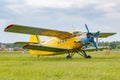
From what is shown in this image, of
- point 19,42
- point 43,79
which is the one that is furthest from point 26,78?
point 19,42

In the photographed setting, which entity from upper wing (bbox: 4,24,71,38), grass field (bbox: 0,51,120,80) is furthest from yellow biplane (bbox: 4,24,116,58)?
grass field (bbox: 0,51,120,80)

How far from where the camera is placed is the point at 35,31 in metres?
26.6

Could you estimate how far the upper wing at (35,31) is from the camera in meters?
24.9

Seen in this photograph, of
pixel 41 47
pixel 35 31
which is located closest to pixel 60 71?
pixel 41 47

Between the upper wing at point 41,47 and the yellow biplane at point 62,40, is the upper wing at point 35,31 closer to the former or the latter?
the yellow biplane at point 62,40

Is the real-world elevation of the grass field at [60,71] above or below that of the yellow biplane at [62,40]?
below

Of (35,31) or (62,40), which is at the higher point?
(35,31)

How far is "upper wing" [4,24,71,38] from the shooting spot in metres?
24.9

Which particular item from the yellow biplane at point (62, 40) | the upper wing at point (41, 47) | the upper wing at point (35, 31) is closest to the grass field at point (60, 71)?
the upper wing at point (35, 31)

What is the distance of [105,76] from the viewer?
408 inches

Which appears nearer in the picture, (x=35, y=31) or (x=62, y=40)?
(x=35, y=31)

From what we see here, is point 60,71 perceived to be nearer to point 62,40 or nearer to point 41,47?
point 41,47

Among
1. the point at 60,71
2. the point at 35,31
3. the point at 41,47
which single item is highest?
the point at 35,31

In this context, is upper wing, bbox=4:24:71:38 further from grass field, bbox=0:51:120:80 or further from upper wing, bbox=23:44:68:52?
grass field, bbox=0:51:120:80
